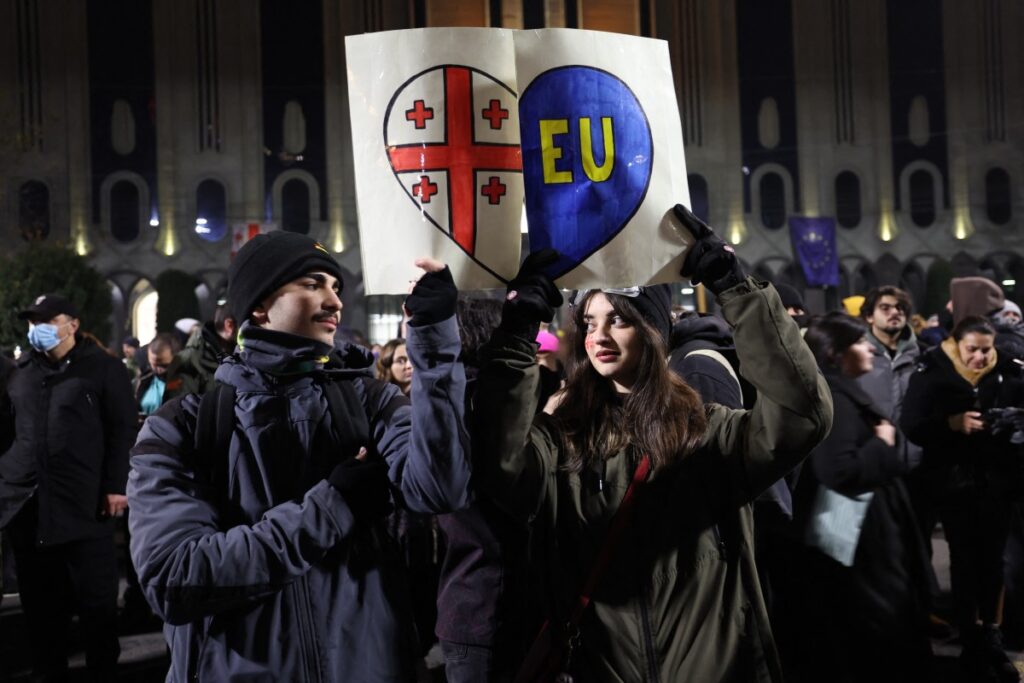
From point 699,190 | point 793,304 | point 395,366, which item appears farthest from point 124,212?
point 793,304

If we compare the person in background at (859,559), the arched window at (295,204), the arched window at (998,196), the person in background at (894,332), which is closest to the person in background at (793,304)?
the person in background at (894,332)

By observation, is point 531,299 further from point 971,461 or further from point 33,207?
point 33,207

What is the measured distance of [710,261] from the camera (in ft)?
7.16

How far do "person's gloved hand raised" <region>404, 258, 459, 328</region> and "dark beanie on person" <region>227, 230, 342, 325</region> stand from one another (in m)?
0.21

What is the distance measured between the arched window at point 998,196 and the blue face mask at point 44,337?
33.3 meters

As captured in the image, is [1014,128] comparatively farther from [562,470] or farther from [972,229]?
[562,470]

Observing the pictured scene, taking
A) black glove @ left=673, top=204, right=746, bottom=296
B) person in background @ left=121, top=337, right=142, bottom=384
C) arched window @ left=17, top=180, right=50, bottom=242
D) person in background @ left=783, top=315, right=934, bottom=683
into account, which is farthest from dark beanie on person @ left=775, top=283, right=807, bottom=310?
arched window @ left=17, top=180, right=50, bottom=242

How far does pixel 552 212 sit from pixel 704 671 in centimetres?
108

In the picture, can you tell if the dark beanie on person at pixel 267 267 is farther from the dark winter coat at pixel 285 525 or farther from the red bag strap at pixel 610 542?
the red bag strap at pixel 610 542

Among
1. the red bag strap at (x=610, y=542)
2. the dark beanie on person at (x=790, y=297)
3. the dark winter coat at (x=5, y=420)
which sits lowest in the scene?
the red bag strap at (x=610, y=542)

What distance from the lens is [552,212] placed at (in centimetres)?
227

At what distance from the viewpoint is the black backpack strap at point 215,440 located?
2.10 meters

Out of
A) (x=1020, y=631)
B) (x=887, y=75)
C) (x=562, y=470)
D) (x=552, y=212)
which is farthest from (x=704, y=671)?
(x=887, y=75)

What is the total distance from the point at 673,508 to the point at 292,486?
0.87 meters
